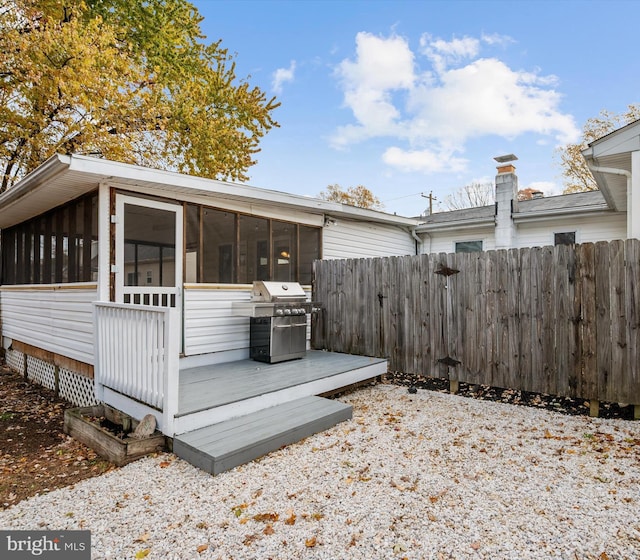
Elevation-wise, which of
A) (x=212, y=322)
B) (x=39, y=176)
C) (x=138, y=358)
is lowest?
(x=138, y=358)

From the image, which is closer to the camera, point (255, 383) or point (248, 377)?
point (255, 383)

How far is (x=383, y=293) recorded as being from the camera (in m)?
6.08

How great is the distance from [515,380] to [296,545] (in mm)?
3618

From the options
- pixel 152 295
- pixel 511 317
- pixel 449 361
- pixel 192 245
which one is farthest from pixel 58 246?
pixel 511 317

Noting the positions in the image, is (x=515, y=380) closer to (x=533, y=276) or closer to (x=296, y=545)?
(x=533, y=276)

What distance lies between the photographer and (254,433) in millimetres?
3473

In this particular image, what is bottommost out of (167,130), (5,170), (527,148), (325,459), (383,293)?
(325,459)

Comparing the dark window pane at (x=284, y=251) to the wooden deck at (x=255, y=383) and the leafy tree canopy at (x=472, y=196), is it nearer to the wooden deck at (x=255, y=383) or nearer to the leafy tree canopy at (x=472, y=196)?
the wooden deck at (x=255, y=383)

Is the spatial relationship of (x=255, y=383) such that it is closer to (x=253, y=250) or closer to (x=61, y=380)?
(x=253, y=250)

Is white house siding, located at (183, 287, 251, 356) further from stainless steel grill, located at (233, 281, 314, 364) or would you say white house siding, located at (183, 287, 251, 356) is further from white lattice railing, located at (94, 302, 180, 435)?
white lattice railing, located at (94, 302, 180, 435)

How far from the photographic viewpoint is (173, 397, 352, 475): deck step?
3.09 meters

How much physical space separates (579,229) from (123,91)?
13.0 metres

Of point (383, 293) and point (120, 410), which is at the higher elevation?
point (383, 293)

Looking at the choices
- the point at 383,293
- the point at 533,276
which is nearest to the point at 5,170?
the point at 383,293
